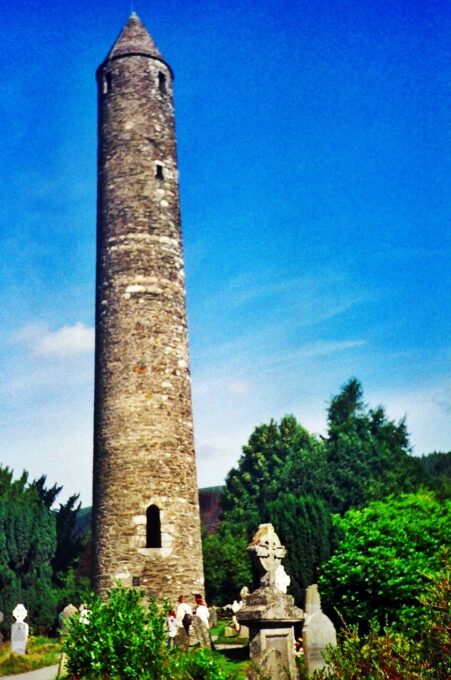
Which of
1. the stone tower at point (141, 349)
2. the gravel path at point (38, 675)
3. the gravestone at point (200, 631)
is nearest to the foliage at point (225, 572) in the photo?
the stone tower at point (141, 349)

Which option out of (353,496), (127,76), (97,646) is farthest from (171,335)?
(353,496)

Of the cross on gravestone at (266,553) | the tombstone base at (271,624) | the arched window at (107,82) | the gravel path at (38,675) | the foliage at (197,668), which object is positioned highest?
the arched window at (107,82)

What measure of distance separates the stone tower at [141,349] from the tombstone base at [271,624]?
764 centimetres

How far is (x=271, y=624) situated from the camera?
10.6 meters

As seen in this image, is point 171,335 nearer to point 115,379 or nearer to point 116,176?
point 115,379

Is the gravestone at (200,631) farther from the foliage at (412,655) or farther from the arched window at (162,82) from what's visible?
the arched window at (162,82)

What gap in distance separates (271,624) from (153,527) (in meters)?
8.44

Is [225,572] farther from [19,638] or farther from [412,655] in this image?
[412,655]

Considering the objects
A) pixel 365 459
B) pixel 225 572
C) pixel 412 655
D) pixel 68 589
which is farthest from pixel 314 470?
pixel 412 655

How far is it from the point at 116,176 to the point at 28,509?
12485 millimetres

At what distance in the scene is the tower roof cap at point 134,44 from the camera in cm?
2244

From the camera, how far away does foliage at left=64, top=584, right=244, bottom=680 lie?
30.8 ft

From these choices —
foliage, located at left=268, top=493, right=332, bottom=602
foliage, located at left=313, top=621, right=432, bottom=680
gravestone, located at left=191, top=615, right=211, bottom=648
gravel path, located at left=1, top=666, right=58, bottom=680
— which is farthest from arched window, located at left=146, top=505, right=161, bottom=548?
foliage, located at left=313, top=621, right=432, bottom=680

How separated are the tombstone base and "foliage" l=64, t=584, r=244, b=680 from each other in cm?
65
